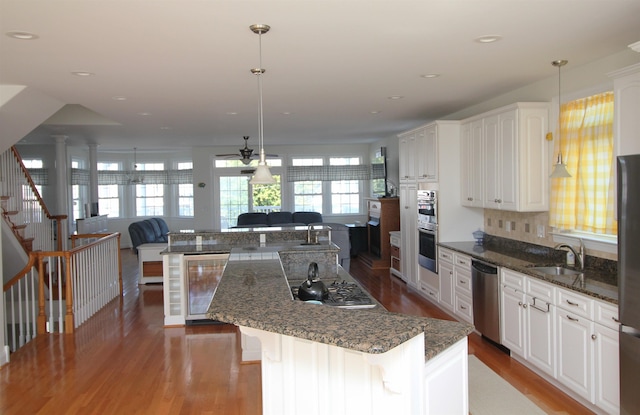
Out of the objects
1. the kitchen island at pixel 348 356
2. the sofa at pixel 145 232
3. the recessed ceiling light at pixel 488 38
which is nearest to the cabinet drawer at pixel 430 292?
the recessed ceiling light at pixel 488 38

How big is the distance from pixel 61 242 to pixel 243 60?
6.27 metres

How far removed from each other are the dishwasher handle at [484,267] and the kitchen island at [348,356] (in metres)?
2.61

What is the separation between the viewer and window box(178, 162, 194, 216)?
13617 millimetres

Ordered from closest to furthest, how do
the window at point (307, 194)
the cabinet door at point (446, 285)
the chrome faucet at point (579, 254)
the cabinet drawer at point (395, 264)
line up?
1. the chrome faucet at point (579, 254)
2. the cabinet door at point (446, 285)
3. the cabinet drawer at point (395, 264)
4. the window at point (307, 194)

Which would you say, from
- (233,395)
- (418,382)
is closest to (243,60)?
(233,395)

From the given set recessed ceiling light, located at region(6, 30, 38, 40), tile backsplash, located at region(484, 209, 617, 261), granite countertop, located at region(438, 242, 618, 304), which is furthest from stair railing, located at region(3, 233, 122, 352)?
tile backsplash, located at region(484, 209, 617, 261)

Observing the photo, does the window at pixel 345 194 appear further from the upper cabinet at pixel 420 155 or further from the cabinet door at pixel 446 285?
the cabinet door at pixel 446 285

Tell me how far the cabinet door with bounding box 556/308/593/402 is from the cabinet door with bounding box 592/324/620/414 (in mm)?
62

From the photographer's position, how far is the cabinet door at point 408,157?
714 cm

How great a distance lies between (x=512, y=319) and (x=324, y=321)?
3.08 metres

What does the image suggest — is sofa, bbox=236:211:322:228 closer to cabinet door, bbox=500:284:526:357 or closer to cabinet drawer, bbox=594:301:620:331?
cabinet door, bbox=500:284:526:357

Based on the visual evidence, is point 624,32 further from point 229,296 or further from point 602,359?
point 229,296

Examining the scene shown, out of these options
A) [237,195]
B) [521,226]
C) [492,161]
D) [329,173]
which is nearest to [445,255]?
[521,226]

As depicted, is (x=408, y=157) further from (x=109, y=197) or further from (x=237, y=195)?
(x=109, y=197)
